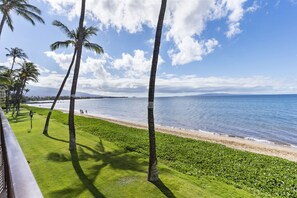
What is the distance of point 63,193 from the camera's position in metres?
6.13

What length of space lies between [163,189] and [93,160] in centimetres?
383

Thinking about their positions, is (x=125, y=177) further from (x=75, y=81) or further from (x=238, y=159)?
(x=238, y=159)

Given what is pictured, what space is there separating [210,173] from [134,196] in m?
4.19

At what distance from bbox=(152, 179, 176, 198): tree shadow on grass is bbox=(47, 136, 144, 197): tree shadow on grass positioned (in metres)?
1.32

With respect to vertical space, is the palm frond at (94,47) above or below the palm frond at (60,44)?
below

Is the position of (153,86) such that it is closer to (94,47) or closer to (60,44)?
(94,47)

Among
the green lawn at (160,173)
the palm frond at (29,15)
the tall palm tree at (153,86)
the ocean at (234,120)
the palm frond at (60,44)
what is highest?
the palm frond at (29,15)

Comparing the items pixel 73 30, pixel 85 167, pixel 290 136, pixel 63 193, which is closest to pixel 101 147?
pixel 85 167

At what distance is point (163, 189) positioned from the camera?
6586mm

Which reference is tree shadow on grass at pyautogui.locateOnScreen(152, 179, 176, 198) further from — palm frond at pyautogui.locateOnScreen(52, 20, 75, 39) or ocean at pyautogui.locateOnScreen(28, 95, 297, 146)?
ocean at pyautogui.locateOnScreen(28, 95, 297, 146)

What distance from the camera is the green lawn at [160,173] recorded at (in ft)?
21.4

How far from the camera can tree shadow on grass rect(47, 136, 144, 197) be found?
634 centimetres

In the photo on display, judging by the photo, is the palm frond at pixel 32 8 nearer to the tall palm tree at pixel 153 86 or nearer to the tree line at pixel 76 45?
the tree line at pixel 76 45

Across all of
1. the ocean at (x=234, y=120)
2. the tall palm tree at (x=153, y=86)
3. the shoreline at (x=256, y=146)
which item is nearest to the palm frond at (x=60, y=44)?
the tall palm tree at (x=153, y=86)
